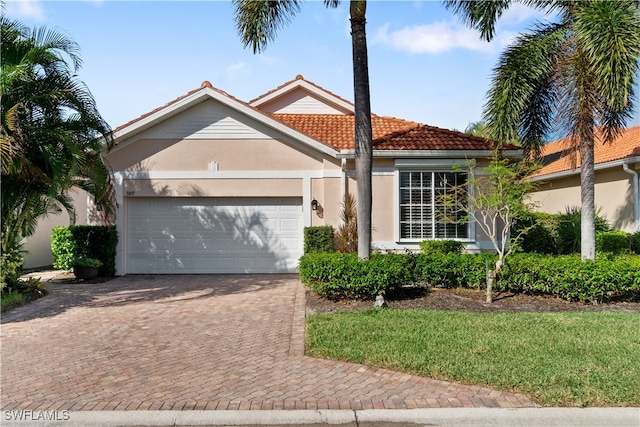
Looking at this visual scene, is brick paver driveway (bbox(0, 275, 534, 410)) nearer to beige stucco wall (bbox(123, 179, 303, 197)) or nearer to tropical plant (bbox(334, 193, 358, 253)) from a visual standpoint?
tropical plant (bbox(334, 193, 358, 253))

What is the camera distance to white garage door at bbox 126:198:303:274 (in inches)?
498

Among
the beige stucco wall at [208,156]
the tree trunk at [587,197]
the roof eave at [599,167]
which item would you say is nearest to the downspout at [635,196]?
the roof eave at [599,167]

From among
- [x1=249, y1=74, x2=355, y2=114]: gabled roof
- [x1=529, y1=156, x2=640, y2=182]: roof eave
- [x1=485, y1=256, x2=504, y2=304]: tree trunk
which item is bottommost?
[x1=485, y1=256, x2=504, y2=304]: tree trunk

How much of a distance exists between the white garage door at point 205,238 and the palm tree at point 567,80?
21.4 feet

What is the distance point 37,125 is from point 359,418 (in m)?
8.51

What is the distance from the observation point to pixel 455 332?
251 inches

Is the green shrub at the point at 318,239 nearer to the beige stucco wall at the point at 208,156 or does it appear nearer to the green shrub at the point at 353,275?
the beige stucco wall at the point at 208,156

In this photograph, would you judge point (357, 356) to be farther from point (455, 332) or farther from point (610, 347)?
point (610, 347)

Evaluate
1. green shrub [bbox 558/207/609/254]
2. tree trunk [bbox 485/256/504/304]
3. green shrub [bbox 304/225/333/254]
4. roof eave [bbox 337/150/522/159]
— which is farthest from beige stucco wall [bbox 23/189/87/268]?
green shrub [bbox 558/207/609/254]

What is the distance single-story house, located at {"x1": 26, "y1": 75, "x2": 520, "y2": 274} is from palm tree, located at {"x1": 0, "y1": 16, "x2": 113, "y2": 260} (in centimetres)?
288

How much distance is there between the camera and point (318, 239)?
1184cm

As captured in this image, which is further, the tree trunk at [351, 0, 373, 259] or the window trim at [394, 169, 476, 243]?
the window trim at [394, 169, 476, 243]

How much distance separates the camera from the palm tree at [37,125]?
8.14m

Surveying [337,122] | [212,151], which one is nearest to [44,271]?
[212,151]
